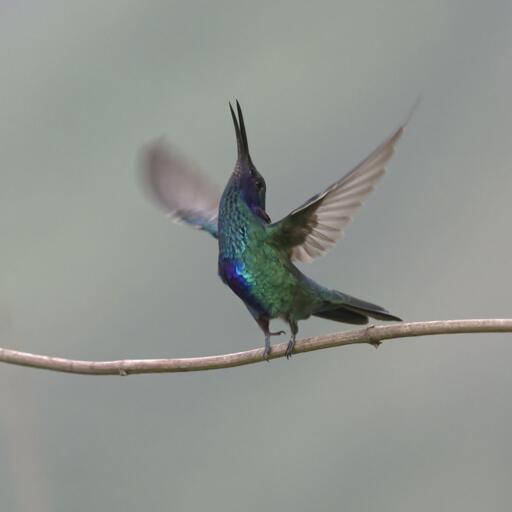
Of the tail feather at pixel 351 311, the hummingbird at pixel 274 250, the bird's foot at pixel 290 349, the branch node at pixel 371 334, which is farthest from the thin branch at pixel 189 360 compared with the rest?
the tail feather at pixel 351 311

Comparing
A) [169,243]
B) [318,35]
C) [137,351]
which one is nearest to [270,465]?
[137,351]

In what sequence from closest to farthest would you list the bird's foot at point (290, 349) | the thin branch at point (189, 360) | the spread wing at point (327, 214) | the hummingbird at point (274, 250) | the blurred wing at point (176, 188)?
the thin branch at point (189, 360), the spread wing at point (327, 214), the bird's foot at point (290, 349), the hummingbird at point (274, 250), the blurred wing at point (176, 188)

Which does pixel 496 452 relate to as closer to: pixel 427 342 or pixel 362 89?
pixel 427 342

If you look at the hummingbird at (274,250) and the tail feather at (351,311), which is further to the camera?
the tail feather at (351,311)

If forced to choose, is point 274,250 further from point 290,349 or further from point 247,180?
point 290,349

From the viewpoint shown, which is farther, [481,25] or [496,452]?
[481,25]

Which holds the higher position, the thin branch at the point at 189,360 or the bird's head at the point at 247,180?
the bird's head at the point at 247,180

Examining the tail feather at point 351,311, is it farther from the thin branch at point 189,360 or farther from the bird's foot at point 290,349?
the thin branch at point 189,360
